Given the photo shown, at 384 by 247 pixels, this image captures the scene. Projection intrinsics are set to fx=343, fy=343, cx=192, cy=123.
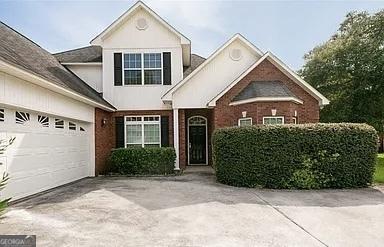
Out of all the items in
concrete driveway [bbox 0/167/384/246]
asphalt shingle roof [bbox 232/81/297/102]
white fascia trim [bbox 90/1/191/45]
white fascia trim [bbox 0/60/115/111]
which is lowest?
concrete driveway [bbox 0/167/384/246]

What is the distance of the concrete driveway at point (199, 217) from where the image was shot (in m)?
5.90

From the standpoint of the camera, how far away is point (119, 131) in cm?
1731

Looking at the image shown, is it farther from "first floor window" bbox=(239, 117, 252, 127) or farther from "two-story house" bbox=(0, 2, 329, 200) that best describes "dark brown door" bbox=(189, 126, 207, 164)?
"first floor window" bbox=(239, 117, 252, 127)

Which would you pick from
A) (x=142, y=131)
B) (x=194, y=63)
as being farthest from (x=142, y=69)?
(x=194, y=63)

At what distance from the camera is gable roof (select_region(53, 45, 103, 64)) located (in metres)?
17.9

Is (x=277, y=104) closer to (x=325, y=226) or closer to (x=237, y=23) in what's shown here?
(x=237, y=23)

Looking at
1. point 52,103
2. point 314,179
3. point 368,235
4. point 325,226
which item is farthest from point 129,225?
point 314,179

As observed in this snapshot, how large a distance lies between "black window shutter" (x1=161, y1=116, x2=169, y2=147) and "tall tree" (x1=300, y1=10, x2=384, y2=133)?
11842mm

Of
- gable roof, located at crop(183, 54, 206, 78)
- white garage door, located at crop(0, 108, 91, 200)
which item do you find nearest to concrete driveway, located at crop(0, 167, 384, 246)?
white garage door, located at crop(0, 108, 91, 200)

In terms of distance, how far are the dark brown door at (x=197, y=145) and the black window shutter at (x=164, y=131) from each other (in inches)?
115

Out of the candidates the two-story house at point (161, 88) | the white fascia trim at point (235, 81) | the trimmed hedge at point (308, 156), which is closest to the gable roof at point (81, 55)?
the two-story house at point (161, 88)

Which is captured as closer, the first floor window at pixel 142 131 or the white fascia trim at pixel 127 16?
the white fascia trim at pixel 127 16

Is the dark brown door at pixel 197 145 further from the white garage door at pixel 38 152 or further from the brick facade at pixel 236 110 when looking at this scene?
Result: the white garage door at pixel 38 152

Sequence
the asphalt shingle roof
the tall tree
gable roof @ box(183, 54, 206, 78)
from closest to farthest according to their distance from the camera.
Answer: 1. the asphalt shingle roof
2. gable roof @ box(183, 54, 206, 78)
3. the tall tree
